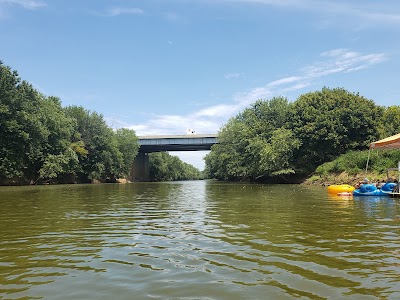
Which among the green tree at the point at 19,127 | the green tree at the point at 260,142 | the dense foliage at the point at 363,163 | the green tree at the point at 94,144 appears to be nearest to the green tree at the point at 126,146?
the green tree at the point at 94,144

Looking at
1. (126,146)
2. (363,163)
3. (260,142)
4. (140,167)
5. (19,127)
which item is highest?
(19,127)

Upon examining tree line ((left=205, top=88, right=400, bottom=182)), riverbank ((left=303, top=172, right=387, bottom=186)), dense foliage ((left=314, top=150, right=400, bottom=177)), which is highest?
tree line ((left=205, top=88, right=400, bottom=182))

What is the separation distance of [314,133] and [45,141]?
42.1m

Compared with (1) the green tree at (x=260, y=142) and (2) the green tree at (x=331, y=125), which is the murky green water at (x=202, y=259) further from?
(1) the green tree at (x=260, y=142)

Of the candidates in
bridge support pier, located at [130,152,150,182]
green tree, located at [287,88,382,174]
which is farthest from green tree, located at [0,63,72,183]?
bridge support pier, located at [130,152,150,182]

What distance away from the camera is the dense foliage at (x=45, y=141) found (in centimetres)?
5106

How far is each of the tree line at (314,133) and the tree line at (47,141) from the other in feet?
104

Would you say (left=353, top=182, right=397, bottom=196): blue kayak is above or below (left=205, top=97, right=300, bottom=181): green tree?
below

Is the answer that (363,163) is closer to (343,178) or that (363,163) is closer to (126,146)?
(343,178)

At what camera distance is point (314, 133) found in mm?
51594

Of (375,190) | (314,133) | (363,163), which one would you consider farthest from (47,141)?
(375,190)

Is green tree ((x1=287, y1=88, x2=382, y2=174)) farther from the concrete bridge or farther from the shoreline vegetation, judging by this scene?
the concrete bridge

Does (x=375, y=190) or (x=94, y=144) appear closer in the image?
(x=375, y=190)

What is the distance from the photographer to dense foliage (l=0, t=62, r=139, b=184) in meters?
51.1
